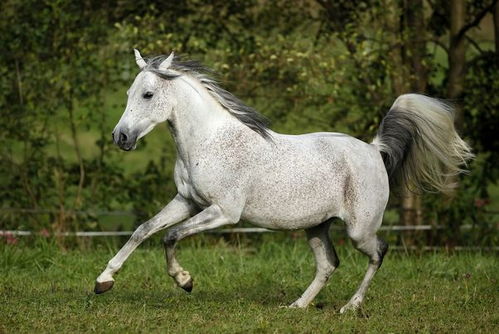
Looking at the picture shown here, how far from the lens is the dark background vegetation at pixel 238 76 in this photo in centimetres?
1262

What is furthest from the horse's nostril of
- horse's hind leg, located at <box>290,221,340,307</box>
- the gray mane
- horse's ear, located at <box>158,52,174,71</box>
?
horse's hind leg, located at <box>290,221,340,307</box>

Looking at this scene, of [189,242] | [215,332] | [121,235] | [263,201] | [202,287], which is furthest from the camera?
[121,235]

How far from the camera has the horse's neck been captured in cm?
739

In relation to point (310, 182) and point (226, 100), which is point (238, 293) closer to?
point (310, 182)

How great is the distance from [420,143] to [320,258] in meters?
1.31

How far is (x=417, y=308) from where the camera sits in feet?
25.9

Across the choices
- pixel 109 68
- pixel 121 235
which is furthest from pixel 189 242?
pixel 109 68

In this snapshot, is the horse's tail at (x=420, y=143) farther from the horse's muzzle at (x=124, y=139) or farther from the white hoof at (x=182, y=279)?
the horse's muzzle at (x=124, y=139)

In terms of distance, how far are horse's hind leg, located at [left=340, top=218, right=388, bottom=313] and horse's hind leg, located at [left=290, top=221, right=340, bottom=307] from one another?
25 cm

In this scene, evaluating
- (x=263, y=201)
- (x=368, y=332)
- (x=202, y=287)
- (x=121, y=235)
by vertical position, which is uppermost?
(x=263, y=201)

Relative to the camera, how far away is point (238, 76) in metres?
12.7

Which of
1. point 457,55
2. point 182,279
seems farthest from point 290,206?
point 457,55

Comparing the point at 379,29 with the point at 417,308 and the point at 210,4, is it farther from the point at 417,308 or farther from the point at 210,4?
the point at 417,308

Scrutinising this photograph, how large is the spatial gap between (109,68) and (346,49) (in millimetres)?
3055
